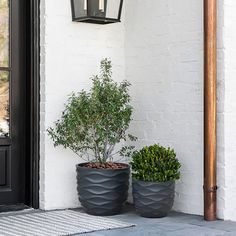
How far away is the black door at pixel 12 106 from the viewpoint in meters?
4.93

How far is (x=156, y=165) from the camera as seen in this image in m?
4.60

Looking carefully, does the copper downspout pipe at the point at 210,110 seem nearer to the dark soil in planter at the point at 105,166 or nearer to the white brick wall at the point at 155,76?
the white brick wall at the point at 155,76

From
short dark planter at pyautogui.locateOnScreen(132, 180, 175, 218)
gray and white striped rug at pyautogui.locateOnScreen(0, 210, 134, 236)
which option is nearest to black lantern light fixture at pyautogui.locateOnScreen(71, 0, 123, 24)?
short dark planter at pyautogui.locateOnScreen(132, 180, 175, 218)

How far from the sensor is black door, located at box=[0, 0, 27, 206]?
16.2 ft

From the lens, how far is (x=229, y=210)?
4.53 metres

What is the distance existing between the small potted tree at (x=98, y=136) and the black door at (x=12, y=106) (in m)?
0.34

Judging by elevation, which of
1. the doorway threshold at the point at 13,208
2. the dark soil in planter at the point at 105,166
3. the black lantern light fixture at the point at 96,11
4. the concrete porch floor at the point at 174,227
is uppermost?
the black lantern light fixture at the point at 96,11

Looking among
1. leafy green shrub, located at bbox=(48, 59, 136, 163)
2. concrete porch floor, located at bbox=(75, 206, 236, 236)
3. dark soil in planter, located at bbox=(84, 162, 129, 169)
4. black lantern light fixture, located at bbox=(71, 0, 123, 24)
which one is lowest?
concrete porch floor, located at bbox=(75, 206, 236, 236)

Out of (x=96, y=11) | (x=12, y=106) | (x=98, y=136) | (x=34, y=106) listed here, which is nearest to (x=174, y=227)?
(x=98, y=136)

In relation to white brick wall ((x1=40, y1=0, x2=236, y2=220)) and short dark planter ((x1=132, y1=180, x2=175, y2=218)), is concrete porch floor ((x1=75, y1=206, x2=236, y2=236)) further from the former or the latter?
white brick wall ((x1=40, y1=0, x2=236, y2=220))

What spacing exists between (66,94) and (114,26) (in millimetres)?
803

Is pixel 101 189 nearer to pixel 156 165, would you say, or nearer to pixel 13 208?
pixel 156 165

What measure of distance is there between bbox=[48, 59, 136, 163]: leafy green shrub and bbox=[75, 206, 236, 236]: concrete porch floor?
62 centimetres

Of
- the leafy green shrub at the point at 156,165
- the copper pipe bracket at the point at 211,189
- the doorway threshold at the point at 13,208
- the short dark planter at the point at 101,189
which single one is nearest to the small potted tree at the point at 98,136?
the short dark planter at the point at 101,189
